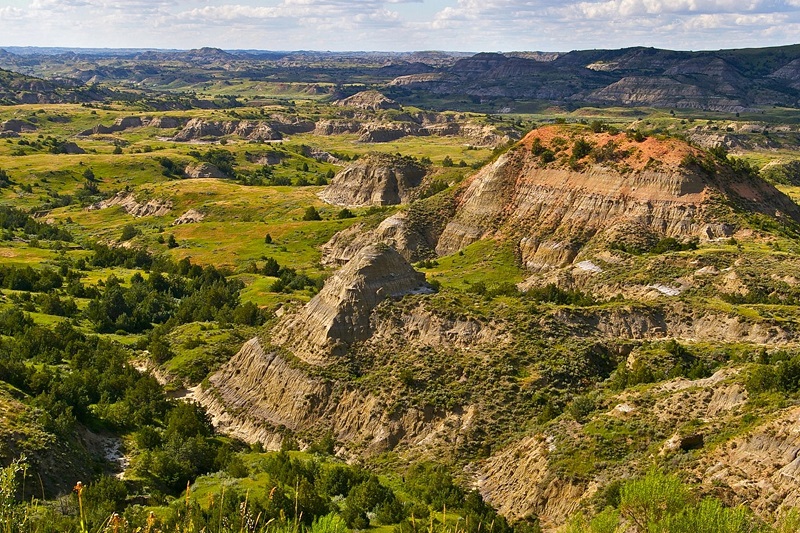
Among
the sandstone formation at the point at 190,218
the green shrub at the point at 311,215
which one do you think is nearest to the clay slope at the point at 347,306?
the green shrub at the point at 311,215

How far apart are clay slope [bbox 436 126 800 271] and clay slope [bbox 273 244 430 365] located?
92.4 ft

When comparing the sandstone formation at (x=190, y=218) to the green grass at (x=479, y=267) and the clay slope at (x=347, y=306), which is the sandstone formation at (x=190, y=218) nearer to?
the green grass at (x=479, y=267)

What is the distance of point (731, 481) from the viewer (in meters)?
31.1

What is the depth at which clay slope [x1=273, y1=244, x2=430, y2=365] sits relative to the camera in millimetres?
55719

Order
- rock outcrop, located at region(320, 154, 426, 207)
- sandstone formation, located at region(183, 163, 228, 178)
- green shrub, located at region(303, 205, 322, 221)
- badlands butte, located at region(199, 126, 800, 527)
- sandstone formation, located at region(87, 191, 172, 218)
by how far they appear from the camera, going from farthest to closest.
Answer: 1. sandstone formation, located at region(183, 163, 228, 178)
2. sandstone formation, located at region(87, 191, 172, 218)
3. rock outcrop, located at region(320, 154, 426, 207)
4. green shrub, located at region(303, 205, 322, 221)
5. badlands butte, located at region(199, 126, 800, 527)

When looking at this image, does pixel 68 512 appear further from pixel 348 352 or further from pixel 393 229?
pixel 393 229

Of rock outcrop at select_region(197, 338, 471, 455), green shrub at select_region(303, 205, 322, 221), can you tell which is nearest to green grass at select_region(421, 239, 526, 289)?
rock outcrop at select_region(197, 338, 471, 455)

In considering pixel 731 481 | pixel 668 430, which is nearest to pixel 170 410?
pixel 668 430

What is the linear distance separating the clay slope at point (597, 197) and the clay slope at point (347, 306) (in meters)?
28.2

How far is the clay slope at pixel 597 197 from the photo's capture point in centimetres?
7888

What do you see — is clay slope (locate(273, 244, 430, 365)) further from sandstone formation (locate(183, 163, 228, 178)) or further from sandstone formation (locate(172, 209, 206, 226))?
sandstone formation (locate(183, 163, 228, 178))

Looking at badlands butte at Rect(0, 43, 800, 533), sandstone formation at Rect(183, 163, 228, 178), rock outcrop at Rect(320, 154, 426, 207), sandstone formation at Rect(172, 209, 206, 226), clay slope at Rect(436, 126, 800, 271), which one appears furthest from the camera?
sandstone formation at Rect(183, 163, 228, 178)

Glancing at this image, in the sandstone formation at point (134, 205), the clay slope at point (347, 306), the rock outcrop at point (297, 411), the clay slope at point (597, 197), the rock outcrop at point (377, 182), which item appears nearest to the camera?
the rock outcrop at point (297, 411)

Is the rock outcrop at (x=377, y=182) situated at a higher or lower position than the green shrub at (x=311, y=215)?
higher
